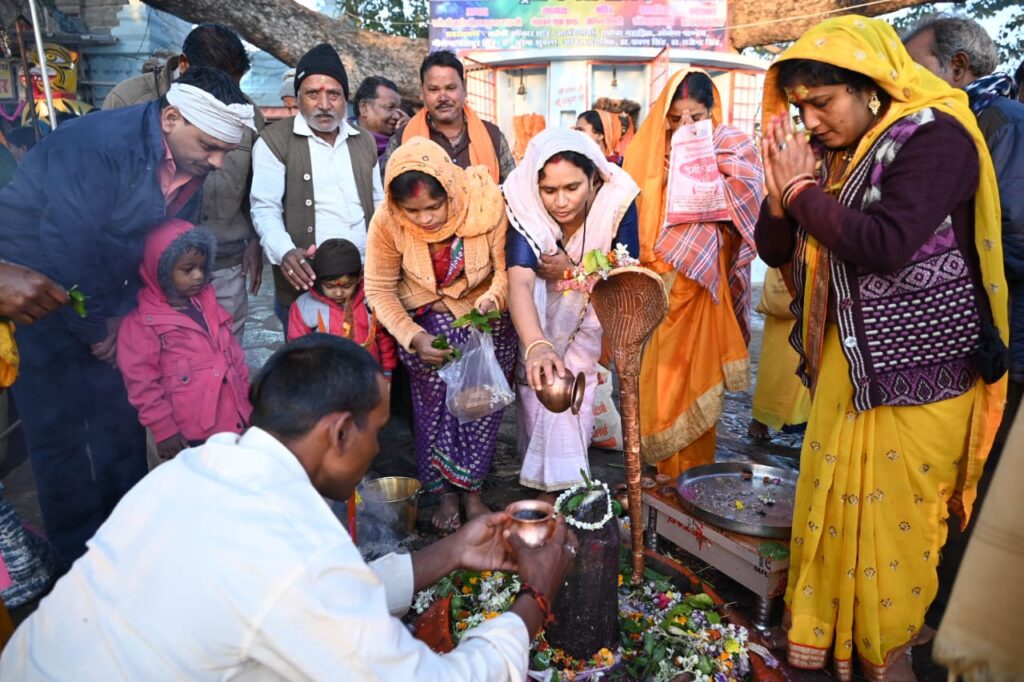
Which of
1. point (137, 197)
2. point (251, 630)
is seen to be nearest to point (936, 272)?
point (251, 630)

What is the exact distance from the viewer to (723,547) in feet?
9.78

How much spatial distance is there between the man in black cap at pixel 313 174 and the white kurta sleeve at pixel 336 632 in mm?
2841

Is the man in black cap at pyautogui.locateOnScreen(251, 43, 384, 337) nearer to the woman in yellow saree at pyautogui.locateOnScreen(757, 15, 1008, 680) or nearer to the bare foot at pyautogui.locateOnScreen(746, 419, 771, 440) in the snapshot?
the woman in yellow saree at pyautogui.locateOnScreen(757, 15, 1008, 680)

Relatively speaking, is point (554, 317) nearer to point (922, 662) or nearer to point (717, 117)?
point (717, 117)

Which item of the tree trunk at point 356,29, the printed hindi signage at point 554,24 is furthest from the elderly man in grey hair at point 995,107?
the printed hindi signage at point 554,24

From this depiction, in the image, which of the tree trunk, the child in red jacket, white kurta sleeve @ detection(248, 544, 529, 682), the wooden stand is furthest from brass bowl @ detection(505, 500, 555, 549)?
the tree trunk

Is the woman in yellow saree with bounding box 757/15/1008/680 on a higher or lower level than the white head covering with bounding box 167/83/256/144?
lower

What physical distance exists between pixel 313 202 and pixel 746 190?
254cm

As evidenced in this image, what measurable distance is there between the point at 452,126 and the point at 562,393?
261cm

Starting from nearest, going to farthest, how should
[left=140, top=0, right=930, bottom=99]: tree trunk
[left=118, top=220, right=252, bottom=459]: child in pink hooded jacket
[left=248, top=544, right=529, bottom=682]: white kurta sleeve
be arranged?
[left=248, top=544, right=529, bottom=682]: white kurta sleeve → [left=118, top=220, right=252, bottom=459]: child in pink hooded jacket → [left=140, top=0, right=930, bottom=99]: tree trunk

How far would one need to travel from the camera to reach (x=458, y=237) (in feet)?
11.4

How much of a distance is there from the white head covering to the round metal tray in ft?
8.81

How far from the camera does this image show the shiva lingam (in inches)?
105

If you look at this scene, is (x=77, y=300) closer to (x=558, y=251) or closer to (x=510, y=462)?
(x=558, y=251)
